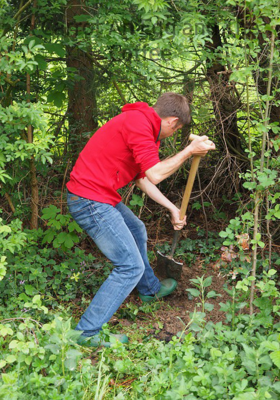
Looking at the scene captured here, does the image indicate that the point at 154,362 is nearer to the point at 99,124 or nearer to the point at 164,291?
the point at 164,291

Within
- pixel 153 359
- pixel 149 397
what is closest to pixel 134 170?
pixel 153 359

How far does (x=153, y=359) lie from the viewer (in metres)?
2.88

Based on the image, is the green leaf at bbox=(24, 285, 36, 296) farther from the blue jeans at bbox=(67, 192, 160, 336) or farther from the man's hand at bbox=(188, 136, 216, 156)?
the man's hand at bbox=(188, 136, 216, 156)

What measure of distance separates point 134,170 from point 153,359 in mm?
1315

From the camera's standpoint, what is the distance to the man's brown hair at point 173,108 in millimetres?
3352

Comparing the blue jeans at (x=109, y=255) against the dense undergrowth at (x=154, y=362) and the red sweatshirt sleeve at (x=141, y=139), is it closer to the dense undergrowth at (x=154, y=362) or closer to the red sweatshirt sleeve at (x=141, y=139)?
the dense undergrowth at (x=154, y=362)

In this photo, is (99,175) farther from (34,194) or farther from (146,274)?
(34,194)

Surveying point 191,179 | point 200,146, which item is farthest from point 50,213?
point 200,146

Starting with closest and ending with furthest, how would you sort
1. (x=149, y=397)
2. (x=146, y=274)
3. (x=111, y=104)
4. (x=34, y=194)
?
(x=149, y=397) < (x=146, y=274) < (x=34, y=194) < (x=111, y=104)

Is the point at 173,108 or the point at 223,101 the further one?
the point at 223,101

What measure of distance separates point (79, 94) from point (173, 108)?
2230 millimetres

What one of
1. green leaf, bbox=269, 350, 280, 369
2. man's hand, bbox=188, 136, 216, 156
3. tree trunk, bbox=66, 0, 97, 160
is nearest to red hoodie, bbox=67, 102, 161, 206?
man's hand, bbox=188, 136, 216, 156

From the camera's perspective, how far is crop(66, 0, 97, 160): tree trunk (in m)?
4.95

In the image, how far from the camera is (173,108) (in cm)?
335
